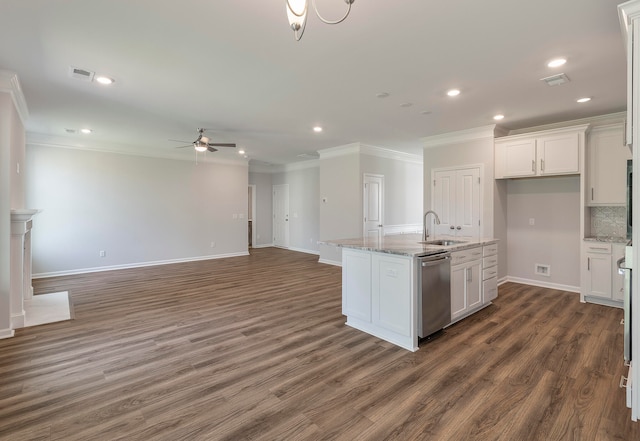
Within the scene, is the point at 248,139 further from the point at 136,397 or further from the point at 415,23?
the point at 136,397

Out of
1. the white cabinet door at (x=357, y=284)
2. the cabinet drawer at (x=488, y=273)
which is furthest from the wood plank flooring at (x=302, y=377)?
the cabinet drawer at (x=488, y=273)

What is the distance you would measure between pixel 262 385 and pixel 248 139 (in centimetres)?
510

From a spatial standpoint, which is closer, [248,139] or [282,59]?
[282,59]

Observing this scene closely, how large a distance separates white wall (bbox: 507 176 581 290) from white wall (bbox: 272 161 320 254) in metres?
5.07

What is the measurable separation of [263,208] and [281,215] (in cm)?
68

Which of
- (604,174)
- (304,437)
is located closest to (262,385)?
(304,437)

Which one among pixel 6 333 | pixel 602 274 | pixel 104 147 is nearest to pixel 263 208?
pixel 104 147

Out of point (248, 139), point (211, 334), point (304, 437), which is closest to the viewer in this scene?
point (304, 437)

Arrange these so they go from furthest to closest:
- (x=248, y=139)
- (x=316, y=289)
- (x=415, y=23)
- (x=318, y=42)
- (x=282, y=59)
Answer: (x=248, y=139)
(x=316, y=289)
(x=282, y=59)
(x=318, y=42)
(x=415, y=23)

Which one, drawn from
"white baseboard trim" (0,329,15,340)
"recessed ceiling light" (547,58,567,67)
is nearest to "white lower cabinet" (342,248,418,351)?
"recessed ceiling light" (547,58,567,67)

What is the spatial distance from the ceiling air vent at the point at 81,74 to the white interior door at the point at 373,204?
516 centimetres

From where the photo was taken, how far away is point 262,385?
2.42m

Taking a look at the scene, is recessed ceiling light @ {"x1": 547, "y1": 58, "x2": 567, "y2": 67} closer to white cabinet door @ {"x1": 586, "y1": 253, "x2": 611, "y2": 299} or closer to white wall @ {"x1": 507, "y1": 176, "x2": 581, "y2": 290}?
white wall @ {"x1": 507, "y1": 176, "x2": 581, "y2": 290}

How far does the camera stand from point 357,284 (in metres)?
3.56
